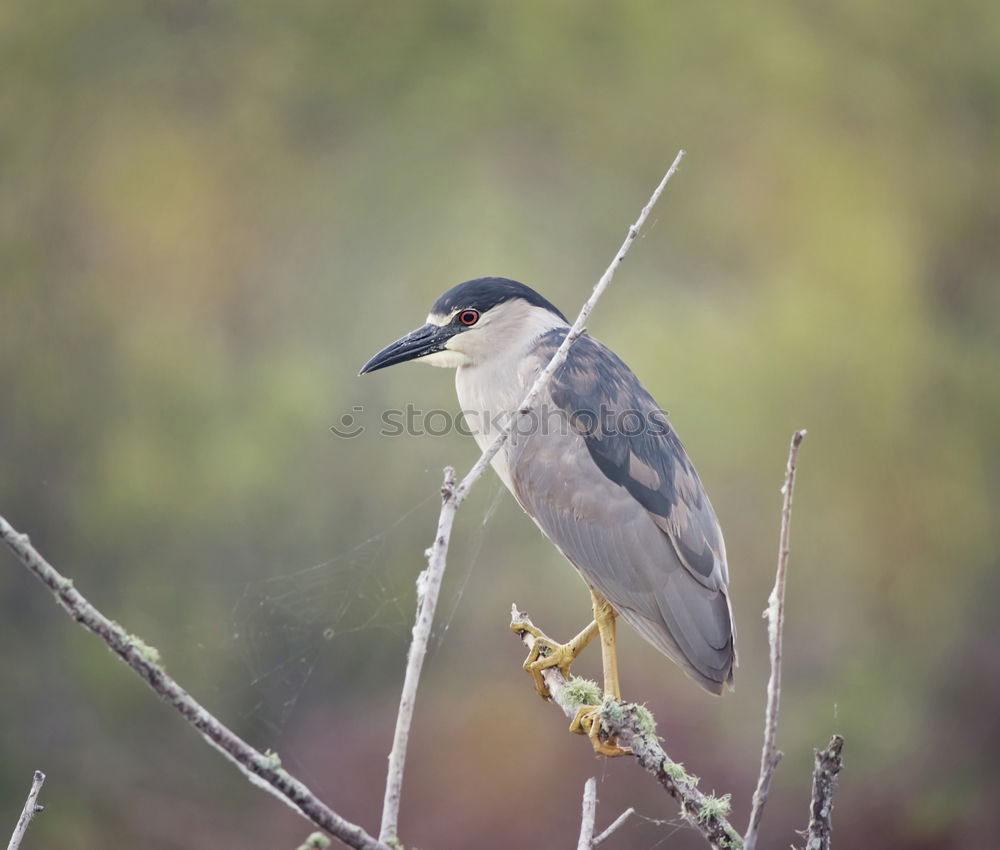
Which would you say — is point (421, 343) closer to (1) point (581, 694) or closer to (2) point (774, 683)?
(1) point (581, 694)

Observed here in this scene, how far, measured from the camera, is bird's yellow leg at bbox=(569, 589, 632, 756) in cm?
205

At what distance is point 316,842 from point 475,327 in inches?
67.1

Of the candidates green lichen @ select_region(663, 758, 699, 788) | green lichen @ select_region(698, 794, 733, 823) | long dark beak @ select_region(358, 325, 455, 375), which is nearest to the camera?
green lichen @ select_region(698, 794, 733, 823)

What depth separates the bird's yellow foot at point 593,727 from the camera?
205cm

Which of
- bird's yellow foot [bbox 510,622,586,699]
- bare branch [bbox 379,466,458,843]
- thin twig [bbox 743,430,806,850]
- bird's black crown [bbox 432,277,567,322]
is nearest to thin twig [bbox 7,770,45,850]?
bare branch [bbox 379,466,458,843]

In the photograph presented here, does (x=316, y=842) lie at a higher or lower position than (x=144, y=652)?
lower

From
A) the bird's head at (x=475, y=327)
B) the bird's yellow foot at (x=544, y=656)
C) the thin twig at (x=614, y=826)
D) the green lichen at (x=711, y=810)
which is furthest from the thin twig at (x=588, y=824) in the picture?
the bird's head at (x=475, y=327)

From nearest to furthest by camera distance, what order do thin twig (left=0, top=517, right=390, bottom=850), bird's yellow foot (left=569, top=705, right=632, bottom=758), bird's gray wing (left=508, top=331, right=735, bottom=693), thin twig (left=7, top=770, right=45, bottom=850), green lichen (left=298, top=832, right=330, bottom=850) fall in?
thin twig (left=0, top=517, right=390, bottom=850)
green lichen (left=298, top=832, right=330, bottom=850)
thin twig (left=7, top=770, right=45, bottom=850)
bird's yellow foot (left=569, top=705, right=632, bottom=758)
bird's gray wing (left=508, top=331, right=735, bottom=693)

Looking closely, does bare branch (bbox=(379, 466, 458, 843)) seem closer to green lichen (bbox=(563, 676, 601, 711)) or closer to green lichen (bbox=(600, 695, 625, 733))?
green lichen (bbox=(600, 695, 625, 733))

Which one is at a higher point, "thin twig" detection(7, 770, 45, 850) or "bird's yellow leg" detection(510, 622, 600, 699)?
"bird's yellow leg" detection(510, 622, 600, 699)

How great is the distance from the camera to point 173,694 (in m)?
1.00

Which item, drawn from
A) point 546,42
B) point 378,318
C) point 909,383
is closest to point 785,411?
point 909,383

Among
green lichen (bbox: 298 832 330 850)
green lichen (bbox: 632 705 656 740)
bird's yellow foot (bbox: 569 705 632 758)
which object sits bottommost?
green lichen (bbox: 298 832 330 850)

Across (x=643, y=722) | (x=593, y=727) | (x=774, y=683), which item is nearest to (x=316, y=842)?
(x=774, y=683)
